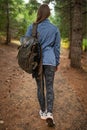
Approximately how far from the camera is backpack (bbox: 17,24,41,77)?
522cm

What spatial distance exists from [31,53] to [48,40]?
415 millimetres

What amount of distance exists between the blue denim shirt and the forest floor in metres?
1.40

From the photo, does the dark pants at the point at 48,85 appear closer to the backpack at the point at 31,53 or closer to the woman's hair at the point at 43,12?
the backpack at the point at 31,53

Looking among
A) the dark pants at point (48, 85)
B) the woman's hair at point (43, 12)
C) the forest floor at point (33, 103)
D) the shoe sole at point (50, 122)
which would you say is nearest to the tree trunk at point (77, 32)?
the forest floor at point (33, 103)

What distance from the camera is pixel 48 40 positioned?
525 cm

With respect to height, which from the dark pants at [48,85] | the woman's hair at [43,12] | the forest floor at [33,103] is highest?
the woman's hair at [43,12]

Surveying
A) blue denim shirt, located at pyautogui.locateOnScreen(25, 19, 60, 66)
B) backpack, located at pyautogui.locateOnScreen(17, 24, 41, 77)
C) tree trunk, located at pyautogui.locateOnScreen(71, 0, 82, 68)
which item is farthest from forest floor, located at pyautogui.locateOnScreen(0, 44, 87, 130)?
tree trunk, located at pyautogui.locateOnScreen(71, 0, 82, 68)

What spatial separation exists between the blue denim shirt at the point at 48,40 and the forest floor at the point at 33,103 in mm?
1398

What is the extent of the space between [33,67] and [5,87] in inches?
123

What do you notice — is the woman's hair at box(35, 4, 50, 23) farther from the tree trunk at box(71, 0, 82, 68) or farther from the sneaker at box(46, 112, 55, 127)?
the tree trunk at box(71, 0, 82, 68)

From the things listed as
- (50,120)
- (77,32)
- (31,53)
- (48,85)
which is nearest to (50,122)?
(50,120)

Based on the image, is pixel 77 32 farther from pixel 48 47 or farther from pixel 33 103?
pixel 48 47

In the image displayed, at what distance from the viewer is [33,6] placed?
1609cm

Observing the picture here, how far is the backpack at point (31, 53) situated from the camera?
5224 millimetres
